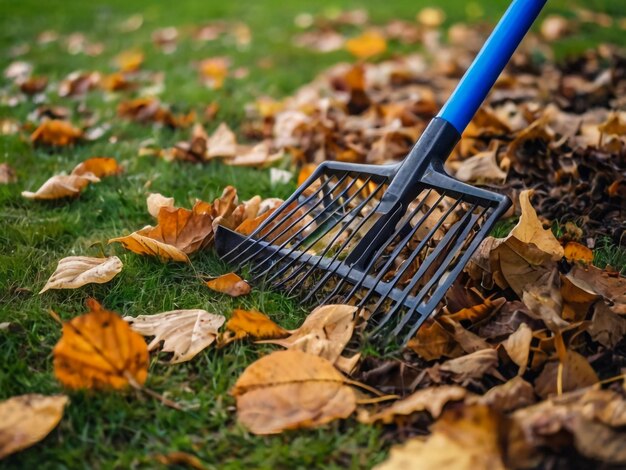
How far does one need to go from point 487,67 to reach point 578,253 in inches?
23.5

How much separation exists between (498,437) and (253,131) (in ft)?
7.05

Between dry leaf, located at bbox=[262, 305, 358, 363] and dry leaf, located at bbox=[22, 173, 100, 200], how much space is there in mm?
1112

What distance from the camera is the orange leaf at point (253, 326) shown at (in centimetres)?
130

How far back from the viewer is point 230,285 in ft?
4.93

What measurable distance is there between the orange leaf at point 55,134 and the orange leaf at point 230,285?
1.44m

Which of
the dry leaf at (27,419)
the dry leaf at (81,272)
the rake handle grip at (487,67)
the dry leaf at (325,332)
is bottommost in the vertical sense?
the dry leaf at (325,332)

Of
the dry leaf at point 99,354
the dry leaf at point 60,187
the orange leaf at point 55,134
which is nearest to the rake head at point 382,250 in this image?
the dry leaf at point 99,354

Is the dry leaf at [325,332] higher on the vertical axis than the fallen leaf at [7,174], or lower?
lower

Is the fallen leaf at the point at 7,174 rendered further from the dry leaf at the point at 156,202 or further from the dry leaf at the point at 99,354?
the dry leaf at the point at 99,354

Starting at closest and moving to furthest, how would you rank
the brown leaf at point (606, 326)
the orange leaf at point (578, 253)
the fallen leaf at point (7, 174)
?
the brown leaf at point (606, 326)
the orange leaf at point (578, 253)
the fallen leaf at point (7, 174)

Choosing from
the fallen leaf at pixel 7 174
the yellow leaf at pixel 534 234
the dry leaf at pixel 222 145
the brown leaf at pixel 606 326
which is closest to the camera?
the brown leaf at pixel 606 326

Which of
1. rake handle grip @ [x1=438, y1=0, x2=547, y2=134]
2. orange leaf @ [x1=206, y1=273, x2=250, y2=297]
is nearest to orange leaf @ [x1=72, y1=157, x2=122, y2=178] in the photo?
orange leaf @ [x1=206, y1=273, x2=250, y2=297]

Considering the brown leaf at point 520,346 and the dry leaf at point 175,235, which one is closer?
the brown leaf at point 520,346

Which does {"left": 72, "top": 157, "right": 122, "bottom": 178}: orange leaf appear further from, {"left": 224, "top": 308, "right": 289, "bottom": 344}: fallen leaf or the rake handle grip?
the rake handle grip
